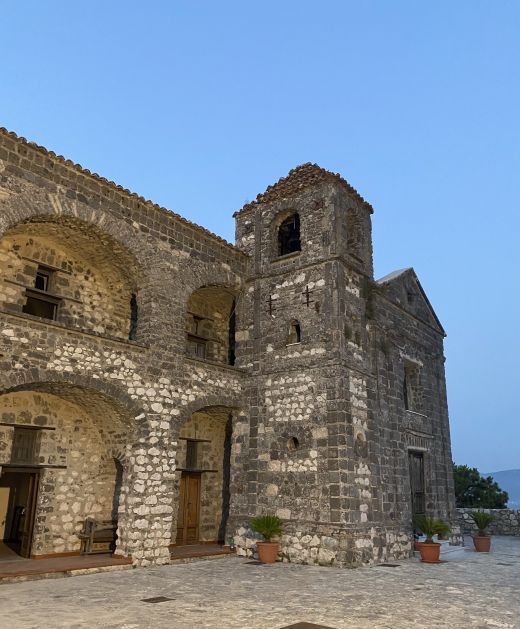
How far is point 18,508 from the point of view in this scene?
43.5 feet

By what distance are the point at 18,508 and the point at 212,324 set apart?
278 inches

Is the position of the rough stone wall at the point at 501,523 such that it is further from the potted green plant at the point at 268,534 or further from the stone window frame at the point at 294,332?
the stone window frame at the point at 294,332

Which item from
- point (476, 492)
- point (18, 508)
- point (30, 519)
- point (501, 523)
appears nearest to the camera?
point (30, 519)

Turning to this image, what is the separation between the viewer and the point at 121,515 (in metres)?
10.8

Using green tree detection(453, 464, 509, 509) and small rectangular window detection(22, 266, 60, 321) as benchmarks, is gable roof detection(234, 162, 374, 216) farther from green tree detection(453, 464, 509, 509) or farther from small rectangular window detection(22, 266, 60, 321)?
green tree detection(453, 464, 509, 509)

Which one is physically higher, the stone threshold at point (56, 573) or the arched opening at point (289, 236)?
the arched opening at point (289, 236)

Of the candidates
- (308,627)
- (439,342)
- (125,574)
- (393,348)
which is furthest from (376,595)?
(439,342)

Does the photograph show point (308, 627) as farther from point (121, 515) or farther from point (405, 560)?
point (405, 560)

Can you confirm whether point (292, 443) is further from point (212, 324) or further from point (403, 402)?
point (212, 324)

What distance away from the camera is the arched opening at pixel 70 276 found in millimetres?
11242

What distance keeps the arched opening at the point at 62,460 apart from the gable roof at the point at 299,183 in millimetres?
7552

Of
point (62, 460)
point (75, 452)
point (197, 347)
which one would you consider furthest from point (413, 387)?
point (62, 460)

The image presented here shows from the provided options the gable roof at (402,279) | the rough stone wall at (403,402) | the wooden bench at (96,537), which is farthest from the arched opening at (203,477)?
the gable roof at (402,279)

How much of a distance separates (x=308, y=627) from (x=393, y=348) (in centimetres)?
1007
